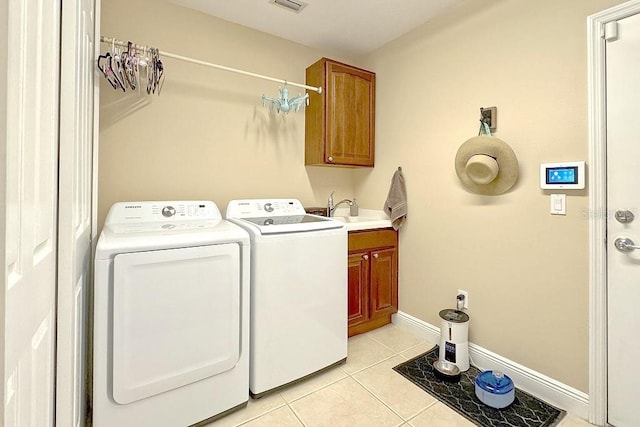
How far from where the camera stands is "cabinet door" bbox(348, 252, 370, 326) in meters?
2.33

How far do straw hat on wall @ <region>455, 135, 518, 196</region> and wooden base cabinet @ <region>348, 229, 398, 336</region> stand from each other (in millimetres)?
850

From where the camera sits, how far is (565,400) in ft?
5.29

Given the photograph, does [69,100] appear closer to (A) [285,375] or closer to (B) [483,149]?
(A) [285,375]

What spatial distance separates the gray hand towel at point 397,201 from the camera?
2498mm

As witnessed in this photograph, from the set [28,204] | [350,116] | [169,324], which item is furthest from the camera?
[350,116]

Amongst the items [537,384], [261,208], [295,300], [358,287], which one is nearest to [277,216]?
[261,208]

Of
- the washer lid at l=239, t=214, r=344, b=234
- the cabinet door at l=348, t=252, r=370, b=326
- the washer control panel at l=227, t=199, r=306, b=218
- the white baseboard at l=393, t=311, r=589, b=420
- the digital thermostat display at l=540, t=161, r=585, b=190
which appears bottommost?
the white baseboard at l=393, t=311, r=589, b=420

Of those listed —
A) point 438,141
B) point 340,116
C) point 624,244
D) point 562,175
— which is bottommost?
point 624,244

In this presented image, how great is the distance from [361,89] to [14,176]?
2.60 metres

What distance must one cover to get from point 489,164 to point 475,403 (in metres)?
1.36

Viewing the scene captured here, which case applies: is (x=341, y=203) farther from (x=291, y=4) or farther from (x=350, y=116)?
(x=291, y=4)

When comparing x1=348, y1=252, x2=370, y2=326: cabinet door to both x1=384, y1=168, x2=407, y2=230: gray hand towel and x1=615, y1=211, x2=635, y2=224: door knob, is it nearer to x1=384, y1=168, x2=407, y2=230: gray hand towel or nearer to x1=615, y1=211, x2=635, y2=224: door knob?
x1=384, y1=168, x2=407, y2=230: gray hand towel

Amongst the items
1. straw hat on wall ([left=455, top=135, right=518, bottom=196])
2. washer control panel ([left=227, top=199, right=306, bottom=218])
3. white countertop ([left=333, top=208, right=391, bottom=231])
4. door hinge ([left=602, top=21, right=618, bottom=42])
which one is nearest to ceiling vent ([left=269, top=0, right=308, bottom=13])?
washer control panel ([left=227, top=199, right=306, bottom=218])

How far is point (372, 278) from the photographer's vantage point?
8.07 feet
